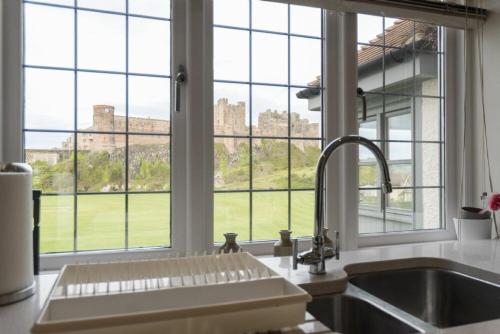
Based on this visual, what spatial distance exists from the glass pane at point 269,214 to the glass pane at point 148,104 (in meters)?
0.56

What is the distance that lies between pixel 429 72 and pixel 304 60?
84cm

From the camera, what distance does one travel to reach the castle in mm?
1552

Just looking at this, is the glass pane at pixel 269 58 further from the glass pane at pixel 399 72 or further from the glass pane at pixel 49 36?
the glass pane at pixel 49 36

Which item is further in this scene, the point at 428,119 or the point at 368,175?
the point at 428,119

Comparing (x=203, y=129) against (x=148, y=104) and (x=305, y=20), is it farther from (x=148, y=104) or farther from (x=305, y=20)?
(x=305, y=20)

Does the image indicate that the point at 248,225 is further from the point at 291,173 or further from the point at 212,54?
the point at 212,54

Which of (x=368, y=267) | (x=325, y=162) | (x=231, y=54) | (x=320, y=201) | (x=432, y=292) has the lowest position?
(x=432, y=292)

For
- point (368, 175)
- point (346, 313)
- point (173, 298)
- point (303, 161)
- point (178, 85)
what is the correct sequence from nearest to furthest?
point (173, 298) → point (346, 313) → point (178, 85) → point (303, 161) → point (368, 175)

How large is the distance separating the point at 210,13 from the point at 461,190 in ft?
5.62

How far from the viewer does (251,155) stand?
175 cm

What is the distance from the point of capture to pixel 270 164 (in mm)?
1785

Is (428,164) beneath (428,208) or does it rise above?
above

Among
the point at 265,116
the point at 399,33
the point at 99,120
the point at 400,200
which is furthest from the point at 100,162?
the point at 399,33

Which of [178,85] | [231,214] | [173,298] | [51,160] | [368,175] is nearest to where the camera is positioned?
[173,298]
